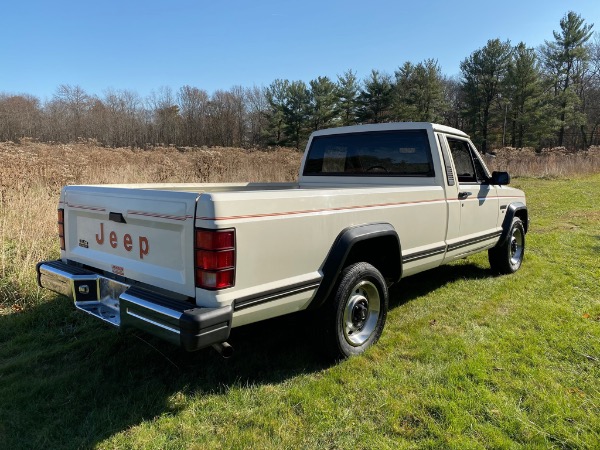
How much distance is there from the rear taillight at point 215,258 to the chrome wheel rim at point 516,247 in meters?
4.85

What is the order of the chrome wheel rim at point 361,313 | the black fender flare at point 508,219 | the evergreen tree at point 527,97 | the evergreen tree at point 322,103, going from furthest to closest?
the evergreen tree at point 322,103
the evergreen tree at point 527,97
the black fender flare at point 508,219
the chrome wheel rim at point 361,313

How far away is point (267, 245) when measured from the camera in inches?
97.6

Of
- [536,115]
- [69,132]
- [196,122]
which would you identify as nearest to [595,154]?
[536,115]

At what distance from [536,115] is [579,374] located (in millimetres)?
42785

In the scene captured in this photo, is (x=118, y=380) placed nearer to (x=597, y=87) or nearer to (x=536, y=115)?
(x=536, y=115)

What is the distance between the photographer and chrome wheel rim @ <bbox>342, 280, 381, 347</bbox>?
128 inches

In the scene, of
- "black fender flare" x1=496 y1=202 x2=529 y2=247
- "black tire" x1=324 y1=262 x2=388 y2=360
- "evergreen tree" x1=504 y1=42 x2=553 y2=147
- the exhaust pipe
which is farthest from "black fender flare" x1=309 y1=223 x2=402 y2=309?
"evergreen tree" x1=504 y1=42 x2=553 y2=147

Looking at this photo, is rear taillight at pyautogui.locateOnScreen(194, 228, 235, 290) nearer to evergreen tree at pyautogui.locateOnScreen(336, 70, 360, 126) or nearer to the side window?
the side window

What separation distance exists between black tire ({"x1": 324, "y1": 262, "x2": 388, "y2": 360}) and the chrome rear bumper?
100cm

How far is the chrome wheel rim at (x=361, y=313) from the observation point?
10.6 ft

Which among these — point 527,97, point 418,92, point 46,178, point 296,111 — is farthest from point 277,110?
point 46,178

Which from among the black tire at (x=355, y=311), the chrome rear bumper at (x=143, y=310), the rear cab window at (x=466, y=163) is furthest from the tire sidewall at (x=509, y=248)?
the chrome rear bumper at (x=143, y=310)

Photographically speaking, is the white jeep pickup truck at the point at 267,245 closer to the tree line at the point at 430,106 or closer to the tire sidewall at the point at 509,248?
the tire sidewall at the point at 509,248

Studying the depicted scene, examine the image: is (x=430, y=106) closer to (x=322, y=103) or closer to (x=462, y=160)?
(x=322, y=103)
